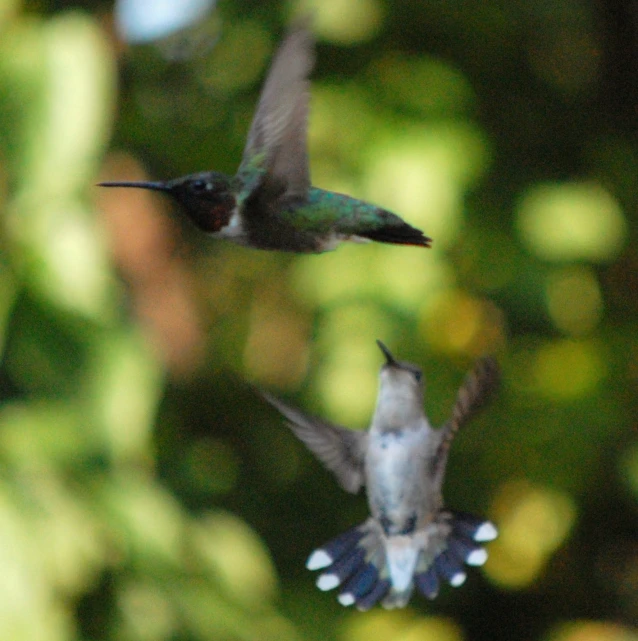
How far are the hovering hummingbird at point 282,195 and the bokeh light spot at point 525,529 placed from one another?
2573mm

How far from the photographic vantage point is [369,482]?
219 cm

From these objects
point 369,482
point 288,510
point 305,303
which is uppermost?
point 369,482

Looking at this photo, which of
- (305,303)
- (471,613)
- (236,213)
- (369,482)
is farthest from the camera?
(471,613)

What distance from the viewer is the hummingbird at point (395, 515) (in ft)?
7.02

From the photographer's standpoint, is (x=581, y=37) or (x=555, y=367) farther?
(x=581, y=37)

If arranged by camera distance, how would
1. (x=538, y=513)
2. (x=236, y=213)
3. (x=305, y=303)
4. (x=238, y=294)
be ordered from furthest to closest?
(x=238, y=294) → (x=538, y=513) → (x=305, y=303) → (x=236, y=213)

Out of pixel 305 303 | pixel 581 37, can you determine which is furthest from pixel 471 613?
pixel 581 37

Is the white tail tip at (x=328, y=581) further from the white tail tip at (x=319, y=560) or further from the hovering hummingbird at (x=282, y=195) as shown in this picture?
the hovering hummingbird at (x=282, y=195)

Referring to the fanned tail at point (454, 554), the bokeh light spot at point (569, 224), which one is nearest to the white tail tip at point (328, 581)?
the fanned tail at point (454, 554)

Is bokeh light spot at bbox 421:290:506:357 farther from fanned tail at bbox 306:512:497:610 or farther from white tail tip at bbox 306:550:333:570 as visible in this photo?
white tail tip at bbox 306:550:333:570

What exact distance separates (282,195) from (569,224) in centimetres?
242

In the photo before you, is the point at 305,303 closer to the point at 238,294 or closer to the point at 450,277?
the point at 450,277

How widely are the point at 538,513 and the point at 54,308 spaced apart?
84.6 inches

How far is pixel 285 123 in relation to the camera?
154cm
